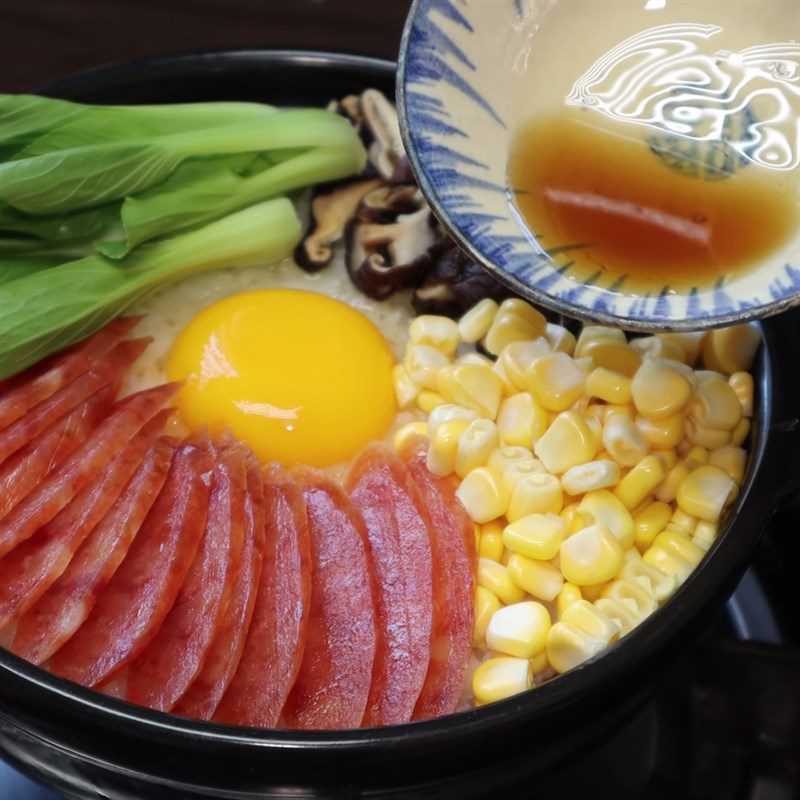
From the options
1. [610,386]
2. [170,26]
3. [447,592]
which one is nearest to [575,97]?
[610,386]

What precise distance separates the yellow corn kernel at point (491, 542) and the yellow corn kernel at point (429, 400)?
347 mm

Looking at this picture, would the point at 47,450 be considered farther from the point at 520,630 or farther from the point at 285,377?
the point at 520,630

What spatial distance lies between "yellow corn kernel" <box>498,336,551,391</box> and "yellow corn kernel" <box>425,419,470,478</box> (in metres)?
0.15

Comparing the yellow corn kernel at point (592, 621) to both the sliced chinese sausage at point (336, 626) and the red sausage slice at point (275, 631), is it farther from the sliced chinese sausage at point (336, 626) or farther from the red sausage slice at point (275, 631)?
the red sausage slice at point (275, 631)

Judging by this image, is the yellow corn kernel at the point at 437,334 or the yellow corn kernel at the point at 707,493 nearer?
the yellow corn kernel at the point at 707,493

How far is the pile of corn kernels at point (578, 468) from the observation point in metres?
1.71

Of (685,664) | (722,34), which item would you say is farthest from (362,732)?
(722,34)

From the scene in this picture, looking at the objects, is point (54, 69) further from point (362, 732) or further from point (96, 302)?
point (362, 732)

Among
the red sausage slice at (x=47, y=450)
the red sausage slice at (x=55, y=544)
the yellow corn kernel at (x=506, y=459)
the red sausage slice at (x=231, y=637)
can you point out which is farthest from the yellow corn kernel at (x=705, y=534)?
the red sausage slice at (x=47, y=450)

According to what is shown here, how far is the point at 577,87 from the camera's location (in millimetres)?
1979

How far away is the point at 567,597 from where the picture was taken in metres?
1.76

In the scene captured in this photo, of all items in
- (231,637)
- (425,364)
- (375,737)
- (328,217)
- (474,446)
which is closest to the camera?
(375,737)

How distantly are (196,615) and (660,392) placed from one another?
985mm

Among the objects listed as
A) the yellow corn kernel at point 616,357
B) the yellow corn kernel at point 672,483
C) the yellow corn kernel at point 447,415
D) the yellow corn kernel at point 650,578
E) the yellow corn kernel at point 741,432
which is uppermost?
the yellow corn kernel at point 616,357
